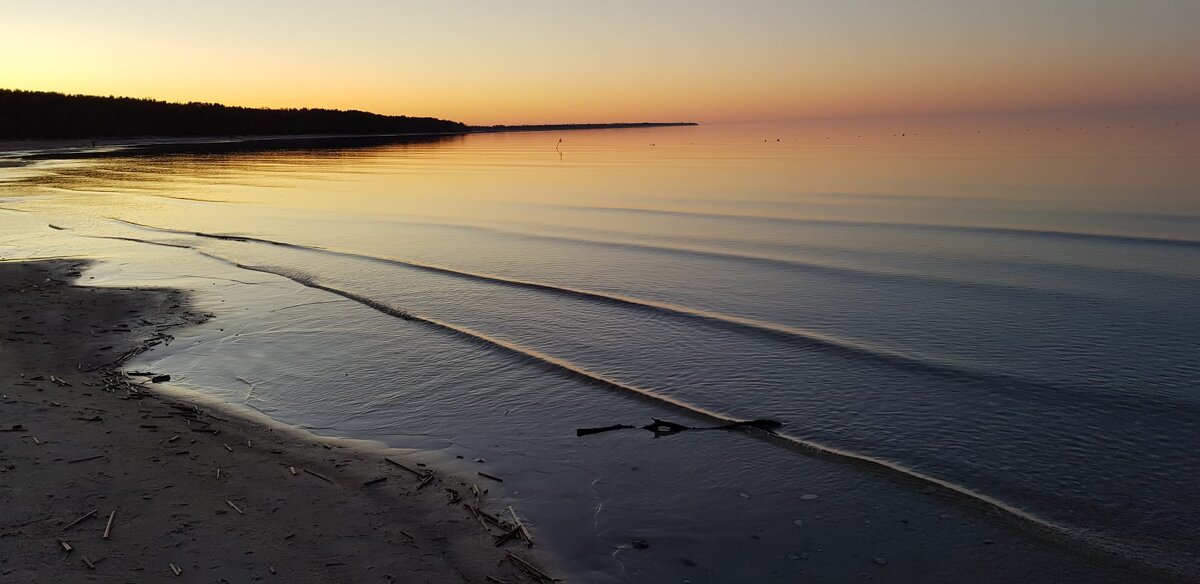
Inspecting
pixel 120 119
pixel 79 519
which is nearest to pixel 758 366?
pixel 79 519

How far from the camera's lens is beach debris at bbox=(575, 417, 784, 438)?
8195mm

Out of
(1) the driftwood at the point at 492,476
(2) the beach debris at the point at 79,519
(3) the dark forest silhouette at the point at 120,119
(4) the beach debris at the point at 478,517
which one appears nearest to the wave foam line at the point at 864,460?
(1) the driftwood at the point at 492,476

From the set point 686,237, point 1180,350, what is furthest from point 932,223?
point 1180,350

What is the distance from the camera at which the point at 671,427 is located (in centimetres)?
834

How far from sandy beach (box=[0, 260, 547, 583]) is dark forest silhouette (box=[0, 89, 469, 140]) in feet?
449

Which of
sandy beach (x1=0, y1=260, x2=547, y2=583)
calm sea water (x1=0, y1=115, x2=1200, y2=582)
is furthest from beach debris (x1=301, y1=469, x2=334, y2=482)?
calm sea water (x1=0, y1=115, x2=1200, y2=582)

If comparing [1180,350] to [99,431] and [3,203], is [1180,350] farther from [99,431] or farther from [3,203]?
[3,203]

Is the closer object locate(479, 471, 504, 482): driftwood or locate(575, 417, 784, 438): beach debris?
locate(479, 471, 504, 482): driftwood

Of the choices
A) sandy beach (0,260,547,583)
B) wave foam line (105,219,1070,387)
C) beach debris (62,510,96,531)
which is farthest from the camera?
wave foam line (105,219,1070,387)

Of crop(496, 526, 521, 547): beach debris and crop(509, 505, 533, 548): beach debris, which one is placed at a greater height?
crop(496, 526, 521, 547): beach debris

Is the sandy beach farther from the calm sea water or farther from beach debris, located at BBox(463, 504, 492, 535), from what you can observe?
the calm sea water

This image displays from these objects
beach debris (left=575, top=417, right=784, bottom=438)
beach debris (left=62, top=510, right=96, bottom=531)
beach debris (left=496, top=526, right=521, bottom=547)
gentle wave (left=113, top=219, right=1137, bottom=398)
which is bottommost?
beach debris (left=496, top=526, right=521, bottom=547)

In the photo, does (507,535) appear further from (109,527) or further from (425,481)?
(109,527)

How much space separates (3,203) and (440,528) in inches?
1389
